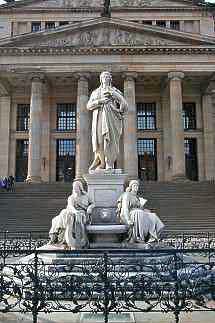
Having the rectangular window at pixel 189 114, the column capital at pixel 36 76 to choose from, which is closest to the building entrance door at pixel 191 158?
the rectangular window at pixel 189 114

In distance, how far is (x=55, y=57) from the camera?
144ft

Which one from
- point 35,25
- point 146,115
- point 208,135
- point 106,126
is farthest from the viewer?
point 35,25

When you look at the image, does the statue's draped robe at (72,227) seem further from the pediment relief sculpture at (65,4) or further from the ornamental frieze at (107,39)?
the pediment relief sculpture at (65,4)

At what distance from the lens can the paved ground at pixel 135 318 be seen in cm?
638

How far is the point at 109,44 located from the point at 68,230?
3723 centimetres

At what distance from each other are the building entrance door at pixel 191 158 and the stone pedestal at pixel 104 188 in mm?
40188

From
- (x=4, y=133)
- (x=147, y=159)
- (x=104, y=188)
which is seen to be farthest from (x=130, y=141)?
(x=104, y=188)

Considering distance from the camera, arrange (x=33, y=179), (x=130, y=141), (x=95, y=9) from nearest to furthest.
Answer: (x=33, y=179) < (x=130, y=141) < (x=95, y=9)

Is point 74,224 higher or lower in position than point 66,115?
lower

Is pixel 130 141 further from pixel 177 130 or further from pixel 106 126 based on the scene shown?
pixel 106 126

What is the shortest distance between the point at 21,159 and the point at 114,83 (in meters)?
14.6

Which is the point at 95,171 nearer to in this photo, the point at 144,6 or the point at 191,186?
the point at 191,186

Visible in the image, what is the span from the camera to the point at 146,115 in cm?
5150

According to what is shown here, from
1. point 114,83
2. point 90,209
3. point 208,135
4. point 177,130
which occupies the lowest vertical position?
point 90,209
